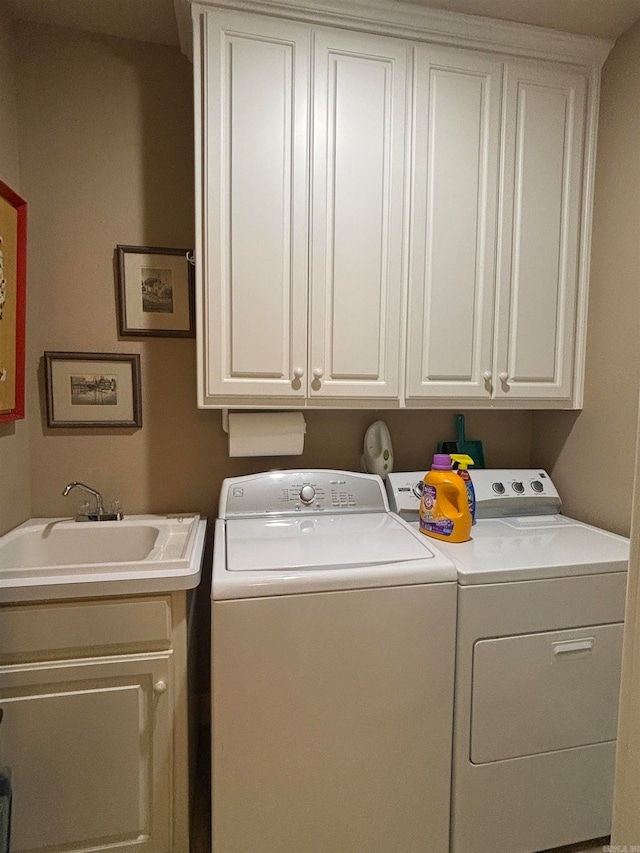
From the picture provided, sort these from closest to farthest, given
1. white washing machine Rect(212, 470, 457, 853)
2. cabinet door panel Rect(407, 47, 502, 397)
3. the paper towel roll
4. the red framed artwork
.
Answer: white washing machine Rect(212, 470, 457, 853)
the red framed artwork
cabinet door panel Rect(407, 47, 502, 397)
the paper towel roll

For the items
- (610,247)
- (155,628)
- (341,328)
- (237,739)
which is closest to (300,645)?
(237,739)

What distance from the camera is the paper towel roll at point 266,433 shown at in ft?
5.42

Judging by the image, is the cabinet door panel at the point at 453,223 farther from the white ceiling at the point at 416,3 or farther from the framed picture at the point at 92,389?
the framed picture at the point at 92,389

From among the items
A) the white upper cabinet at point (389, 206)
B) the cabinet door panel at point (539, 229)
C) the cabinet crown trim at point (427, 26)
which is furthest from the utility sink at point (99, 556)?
the cabinet crown trim at point (427, 26)

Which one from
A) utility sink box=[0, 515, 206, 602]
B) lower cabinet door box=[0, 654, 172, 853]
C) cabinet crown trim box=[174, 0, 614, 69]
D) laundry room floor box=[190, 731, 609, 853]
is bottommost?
laundry room floor box=[190, 731, 609, 853]

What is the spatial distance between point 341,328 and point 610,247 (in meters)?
1.01

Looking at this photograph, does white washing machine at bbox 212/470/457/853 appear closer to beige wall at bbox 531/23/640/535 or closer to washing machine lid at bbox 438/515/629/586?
washing machine lid at bbox 438/515/629/586

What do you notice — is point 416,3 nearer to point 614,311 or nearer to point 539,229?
point 539,229

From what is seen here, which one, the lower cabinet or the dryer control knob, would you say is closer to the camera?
the lower cabinet

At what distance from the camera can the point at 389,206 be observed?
154cm

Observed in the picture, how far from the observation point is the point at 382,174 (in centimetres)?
152

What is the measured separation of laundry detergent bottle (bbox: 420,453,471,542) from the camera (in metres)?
1.47

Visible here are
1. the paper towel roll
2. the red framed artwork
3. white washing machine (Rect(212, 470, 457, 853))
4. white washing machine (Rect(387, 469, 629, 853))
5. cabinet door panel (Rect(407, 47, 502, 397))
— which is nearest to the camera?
white washing machine (Rect(212, 470, 457, 853))

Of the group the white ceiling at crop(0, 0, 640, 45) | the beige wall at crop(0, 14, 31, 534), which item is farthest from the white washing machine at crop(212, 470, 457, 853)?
the white ceiling at crop(0, 0, 640, 45)
